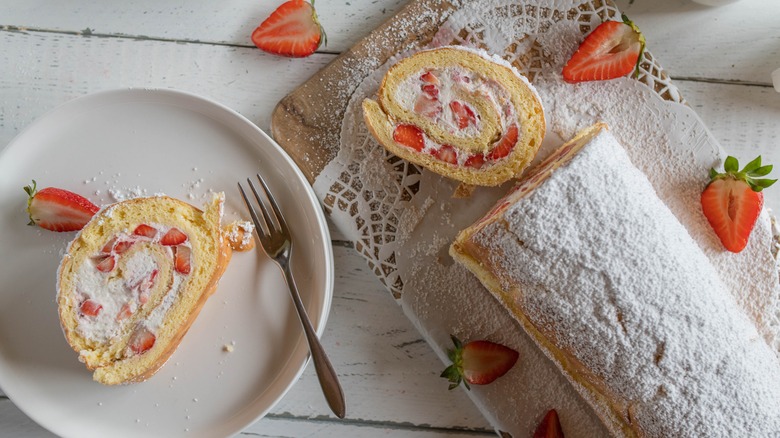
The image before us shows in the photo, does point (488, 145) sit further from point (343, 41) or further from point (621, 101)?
point (343, 41)

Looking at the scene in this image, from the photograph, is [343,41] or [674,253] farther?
[343,41]

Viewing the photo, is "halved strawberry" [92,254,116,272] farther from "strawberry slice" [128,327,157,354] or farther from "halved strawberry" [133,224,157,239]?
"strawberry slice" [128,327,157,354]

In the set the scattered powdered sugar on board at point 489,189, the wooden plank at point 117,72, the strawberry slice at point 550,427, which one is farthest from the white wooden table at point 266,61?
the strawberry slice at point 550,427

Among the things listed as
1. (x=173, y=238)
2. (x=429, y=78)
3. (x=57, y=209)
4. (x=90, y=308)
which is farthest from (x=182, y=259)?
(x=429, y=78)

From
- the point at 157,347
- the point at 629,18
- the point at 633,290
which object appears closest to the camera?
the point at 633,290

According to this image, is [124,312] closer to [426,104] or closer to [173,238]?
[173,238]

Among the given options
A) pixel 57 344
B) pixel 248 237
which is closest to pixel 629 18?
pixel 248 237
